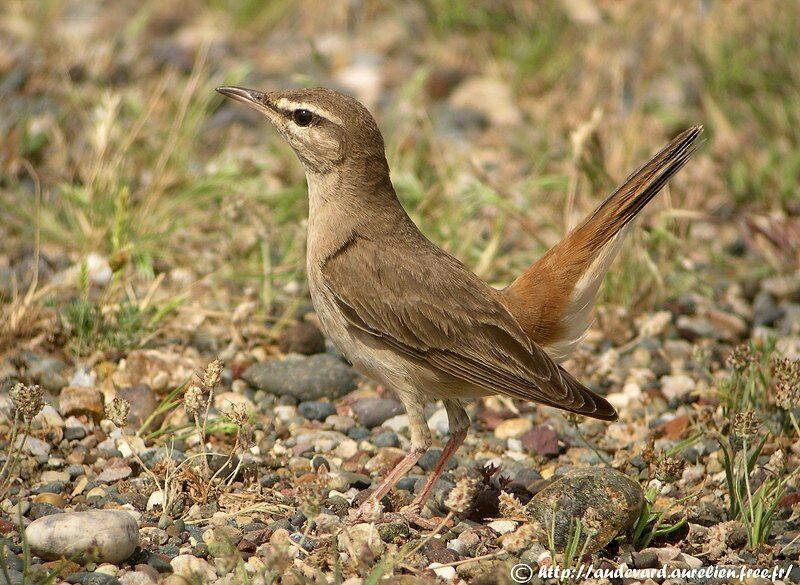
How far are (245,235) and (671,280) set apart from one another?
9.44ft

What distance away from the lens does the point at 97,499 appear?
490cm

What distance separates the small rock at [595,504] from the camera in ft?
14.9

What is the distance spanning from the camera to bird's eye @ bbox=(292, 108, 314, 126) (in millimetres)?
5414

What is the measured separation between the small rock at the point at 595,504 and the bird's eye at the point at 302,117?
2168mm

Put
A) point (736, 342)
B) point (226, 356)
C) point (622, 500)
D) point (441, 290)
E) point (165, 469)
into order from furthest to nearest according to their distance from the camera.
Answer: point (736, 342)
point (226, 356)
point (441, 290)
point (165, 469)
point (622, 500)

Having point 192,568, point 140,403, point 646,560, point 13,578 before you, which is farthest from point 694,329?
point 13,578

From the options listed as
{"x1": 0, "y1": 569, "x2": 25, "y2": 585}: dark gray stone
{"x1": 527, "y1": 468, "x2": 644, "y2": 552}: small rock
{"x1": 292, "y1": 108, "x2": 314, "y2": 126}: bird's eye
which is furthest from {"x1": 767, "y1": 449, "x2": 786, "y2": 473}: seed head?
{"x1": 0, "y1": 569, "x2": 25, "y2": 585}: dark gray stone

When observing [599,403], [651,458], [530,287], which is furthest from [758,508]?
[530,287]

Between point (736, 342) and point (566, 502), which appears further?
→ point (736, 342)

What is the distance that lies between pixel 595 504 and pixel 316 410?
1.94 metres

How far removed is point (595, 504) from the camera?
15.0 ft

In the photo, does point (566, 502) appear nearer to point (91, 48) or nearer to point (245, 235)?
point (245, 235)

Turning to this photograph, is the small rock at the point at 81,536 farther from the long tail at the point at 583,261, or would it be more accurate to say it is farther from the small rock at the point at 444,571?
the long tail at the point at 583,261

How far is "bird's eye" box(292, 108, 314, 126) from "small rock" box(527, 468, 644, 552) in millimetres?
2168
